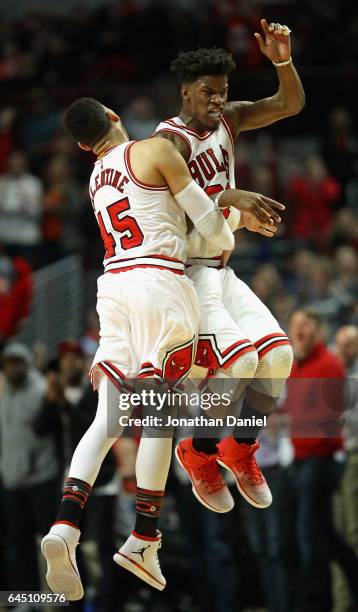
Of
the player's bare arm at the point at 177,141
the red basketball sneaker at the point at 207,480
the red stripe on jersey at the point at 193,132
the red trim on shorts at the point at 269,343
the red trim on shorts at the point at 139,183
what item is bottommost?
the red basketball sneaker at the point at 207,480

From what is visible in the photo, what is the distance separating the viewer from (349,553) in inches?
396

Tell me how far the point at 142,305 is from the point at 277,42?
63.3 inches

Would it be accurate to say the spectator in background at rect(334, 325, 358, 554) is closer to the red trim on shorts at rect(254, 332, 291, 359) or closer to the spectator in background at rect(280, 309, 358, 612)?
the spectator in background at rect(280, 309, 358, 612)

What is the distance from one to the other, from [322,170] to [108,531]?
643 centimetres

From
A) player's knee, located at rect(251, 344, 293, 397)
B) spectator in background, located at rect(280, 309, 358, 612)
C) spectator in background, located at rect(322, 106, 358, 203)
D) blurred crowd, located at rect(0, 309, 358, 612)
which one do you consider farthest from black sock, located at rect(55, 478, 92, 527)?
spectator in background, located at rect(322, 106, 358, 203)

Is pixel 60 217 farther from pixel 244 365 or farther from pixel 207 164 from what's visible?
pixel 244 365

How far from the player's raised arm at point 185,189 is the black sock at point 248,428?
1072mm

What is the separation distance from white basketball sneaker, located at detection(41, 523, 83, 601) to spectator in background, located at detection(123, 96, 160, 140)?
31.0ft

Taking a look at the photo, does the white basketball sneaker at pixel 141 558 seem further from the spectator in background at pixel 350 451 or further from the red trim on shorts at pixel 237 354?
Result: the spectator in background at pixel 350 451

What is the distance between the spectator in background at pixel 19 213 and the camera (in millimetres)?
14445

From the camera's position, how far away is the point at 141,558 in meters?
6.30

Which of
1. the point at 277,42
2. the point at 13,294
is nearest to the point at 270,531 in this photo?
the point at 13,294

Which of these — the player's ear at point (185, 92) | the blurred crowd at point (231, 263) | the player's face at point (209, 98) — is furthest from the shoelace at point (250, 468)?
the blurred crowd at point (231, 263)

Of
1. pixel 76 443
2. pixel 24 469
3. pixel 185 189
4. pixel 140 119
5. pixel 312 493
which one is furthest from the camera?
pixel 140 119
